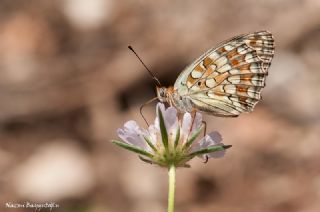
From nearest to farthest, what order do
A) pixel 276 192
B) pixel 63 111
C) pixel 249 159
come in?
pixel 276 192 → pixel 249 159 → pixel 63 111

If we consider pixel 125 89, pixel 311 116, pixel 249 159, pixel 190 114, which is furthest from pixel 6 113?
pixel 190 114

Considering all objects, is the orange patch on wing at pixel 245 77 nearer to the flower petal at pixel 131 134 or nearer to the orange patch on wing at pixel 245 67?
the orange patch on wing at pixel 245 67

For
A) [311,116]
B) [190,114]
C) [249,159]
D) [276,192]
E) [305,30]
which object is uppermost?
[305,30]

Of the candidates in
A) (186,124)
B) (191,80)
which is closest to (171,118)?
(186,124)

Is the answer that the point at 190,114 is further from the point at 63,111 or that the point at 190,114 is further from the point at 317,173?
the point at 63,111

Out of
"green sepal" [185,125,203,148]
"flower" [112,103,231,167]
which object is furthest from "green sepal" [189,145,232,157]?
"green sepal" [185,125,203,148]

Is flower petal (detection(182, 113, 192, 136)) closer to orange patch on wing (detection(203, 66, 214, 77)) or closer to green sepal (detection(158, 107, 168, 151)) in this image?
green sepal (detection(158, 107, 168, 151))

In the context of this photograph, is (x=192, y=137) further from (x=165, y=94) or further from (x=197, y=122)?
(x=165, y=94)
